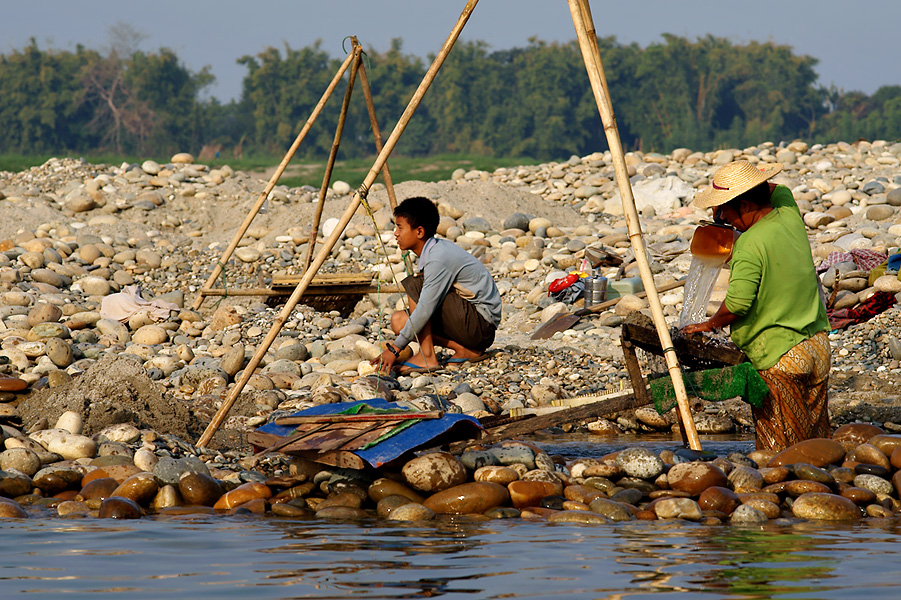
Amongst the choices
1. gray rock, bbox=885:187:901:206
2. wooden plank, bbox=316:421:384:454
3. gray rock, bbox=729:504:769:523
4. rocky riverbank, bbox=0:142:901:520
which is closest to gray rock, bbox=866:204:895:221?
rocky riverbank, bbox=0:142:901:520

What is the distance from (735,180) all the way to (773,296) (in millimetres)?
631

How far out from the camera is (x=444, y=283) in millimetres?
7898

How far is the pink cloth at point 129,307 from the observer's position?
11.0 m

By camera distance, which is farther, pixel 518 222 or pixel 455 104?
pixel 455 104

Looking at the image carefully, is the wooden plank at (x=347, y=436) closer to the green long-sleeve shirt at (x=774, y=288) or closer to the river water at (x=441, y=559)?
the river water at (x=441, y=559)

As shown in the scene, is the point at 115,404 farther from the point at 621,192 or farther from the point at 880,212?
the point at 880,212

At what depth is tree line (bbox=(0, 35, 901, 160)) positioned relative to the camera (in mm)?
47688

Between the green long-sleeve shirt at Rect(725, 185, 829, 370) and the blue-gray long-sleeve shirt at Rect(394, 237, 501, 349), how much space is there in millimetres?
3107

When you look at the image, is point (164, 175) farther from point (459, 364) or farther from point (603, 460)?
point (603, 460)

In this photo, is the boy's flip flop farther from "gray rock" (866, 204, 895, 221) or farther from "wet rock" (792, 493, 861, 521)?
"gray rock" (866, 204, 895, 221)

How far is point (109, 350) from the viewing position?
939 cm

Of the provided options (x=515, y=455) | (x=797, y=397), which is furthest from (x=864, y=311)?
(x=515, y=455)

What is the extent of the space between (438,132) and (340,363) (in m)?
44.9

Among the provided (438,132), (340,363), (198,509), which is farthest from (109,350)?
(438,132)
